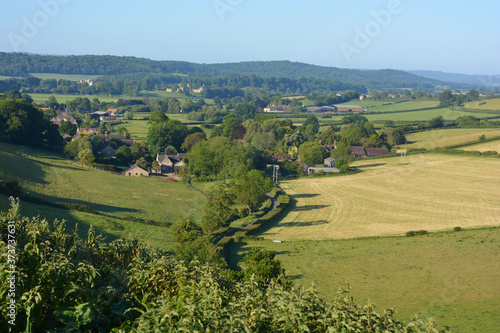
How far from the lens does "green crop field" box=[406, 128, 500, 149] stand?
9506 cm

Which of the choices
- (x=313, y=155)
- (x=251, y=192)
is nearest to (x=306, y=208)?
(x=251, y=192)

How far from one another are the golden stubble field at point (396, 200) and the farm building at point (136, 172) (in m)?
22.2

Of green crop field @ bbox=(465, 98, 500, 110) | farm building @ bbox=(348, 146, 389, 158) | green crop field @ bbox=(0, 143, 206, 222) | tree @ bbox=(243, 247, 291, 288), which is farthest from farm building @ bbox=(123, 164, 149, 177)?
green crop field @ bbox=(465, 98, 500, 110)

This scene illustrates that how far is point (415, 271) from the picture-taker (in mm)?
31672

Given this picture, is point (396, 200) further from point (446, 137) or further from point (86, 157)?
point (446, 137)

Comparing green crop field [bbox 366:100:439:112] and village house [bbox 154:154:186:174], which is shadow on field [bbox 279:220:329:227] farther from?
green crop field [bbox 366:100:439:112]

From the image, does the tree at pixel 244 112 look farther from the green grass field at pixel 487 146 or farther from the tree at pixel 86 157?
the tree at pixel 86 157

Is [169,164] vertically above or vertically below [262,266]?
below

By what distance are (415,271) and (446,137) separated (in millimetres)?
78553

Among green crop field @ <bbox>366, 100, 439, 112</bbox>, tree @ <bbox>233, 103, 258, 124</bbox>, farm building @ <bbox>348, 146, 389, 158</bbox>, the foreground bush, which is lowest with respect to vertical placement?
farm building @ <bbox>348, 146, 389, 158</bbox>

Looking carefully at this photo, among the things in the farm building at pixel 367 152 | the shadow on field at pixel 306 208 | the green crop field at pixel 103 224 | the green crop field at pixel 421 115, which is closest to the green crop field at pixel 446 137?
the farm building at pixel 367 152

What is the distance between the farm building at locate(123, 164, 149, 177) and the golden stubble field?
2224 cm

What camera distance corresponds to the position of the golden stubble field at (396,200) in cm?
4625

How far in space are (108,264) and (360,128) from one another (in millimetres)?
103154
